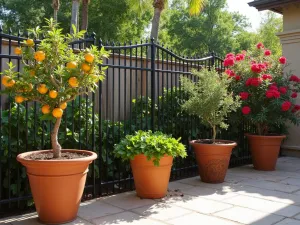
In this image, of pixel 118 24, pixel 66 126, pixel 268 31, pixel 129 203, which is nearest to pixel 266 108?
pixel 129 203

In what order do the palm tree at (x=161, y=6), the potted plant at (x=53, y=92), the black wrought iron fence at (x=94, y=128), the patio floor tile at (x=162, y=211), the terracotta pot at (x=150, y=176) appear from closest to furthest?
the potted plant at (x=53, y=92), the patio floor tile at (x=162, y=211), the black wrought iron fence at (x=94, y=128), the terracotta pot at (x=150, y=176), the palm tree at (x=161, y=6)

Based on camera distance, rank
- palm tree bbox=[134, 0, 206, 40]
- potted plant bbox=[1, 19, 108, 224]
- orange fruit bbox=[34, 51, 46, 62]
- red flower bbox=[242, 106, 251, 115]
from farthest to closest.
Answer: palm tree bbox=[134, 0, 206, 40]
red flower bbox=[242, 106, 251, 115]
potted plant bbox=[1, 19, 108, 224]
orange fruit bbox=[34, 51, 46, 62]

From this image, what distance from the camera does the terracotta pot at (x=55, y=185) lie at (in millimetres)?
3270

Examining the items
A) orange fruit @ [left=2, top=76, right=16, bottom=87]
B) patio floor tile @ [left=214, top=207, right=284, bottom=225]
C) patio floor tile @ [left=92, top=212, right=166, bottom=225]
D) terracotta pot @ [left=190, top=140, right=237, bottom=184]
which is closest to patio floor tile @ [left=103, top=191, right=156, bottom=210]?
patio floor tile @ [left=92, top=212, right=166, bottom=225]

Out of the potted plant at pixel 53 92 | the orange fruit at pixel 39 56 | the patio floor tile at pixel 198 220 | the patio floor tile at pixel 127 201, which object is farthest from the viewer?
the patio floor tile at pixel 127 201

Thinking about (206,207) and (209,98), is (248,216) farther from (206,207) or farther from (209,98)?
(209,98)

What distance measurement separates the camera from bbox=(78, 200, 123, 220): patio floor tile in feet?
12.3

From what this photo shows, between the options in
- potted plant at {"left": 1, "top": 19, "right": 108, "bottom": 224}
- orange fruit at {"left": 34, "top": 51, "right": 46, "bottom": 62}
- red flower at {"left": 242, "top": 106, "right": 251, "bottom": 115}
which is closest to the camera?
orange fruit at {"left": 34, "top": 51, "right": 46, "bottom": 62}

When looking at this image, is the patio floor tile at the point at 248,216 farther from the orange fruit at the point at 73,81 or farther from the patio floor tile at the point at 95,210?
the orange fruit at the point at 73,81

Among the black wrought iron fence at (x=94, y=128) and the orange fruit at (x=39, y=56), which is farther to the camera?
the black wrought iron fence at (x=94, y=128)

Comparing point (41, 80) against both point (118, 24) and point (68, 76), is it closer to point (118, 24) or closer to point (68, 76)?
point (68, 76)

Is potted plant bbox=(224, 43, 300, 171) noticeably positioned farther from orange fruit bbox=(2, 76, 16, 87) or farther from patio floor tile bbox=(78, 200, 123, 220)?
orange fruit bbox=(2, 76, 16, 87)

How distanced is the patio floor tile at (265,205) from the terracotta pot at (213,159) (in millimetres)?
795

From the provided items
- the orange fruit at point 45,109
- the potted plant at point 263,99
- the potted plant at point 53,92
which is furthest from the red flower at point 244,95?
the orange fruit at point 45,109
